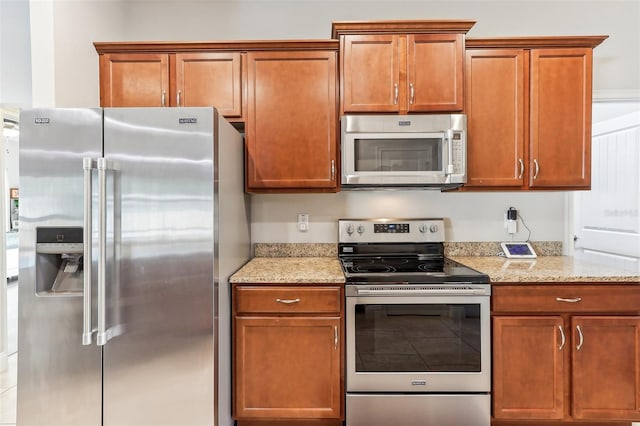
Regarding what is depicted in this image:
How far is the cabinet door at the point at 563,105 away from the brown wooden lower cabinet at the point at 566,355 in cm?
82

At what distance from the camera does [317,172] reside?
2.29 metres

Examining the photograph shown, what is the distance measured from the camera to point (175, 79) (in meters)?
2.29

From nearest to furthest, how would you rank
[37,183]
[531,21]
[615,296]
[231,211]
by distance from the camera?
1. [37,183]
2. [615,296]
3. [231,211]
4. [531,21]

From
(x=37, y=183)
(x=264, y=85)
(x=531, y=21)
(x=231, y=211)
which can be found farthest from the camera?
(x=531, y=21)

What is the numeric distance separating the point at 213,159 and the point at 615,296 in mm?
2178

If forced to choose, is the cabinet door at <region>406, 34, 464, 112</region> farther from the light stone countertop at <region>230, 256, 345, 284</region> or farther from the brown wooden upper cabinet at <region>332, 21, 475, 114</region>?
the light stone countertop at <region>230, 256, 345, 284</region>

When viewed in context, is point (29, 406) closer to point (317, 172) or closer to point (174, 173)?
point (174, 173)

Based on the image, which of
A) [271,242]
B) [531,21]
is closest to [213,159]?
[271,242]

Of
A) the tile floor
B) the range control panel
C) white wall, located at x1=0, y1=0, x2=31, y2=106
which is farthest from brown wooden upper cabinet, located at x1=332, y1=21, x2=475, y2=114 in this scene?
the tile floor

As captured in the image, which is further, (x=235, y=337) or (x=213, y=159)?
(x=235, y=337)

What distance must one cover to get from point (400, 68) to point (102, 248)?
6.23 ft

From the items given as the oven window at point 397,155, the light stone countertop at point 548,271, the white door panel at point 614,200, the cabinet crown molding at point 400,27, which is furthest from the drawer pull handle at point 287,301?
the white door panel at point 614,200

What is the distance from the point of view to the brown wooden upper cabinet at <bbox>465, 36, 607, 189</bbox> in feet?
7.47

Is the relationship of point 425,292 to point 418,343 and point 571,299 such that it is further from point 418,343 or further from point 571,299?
point 571,299
